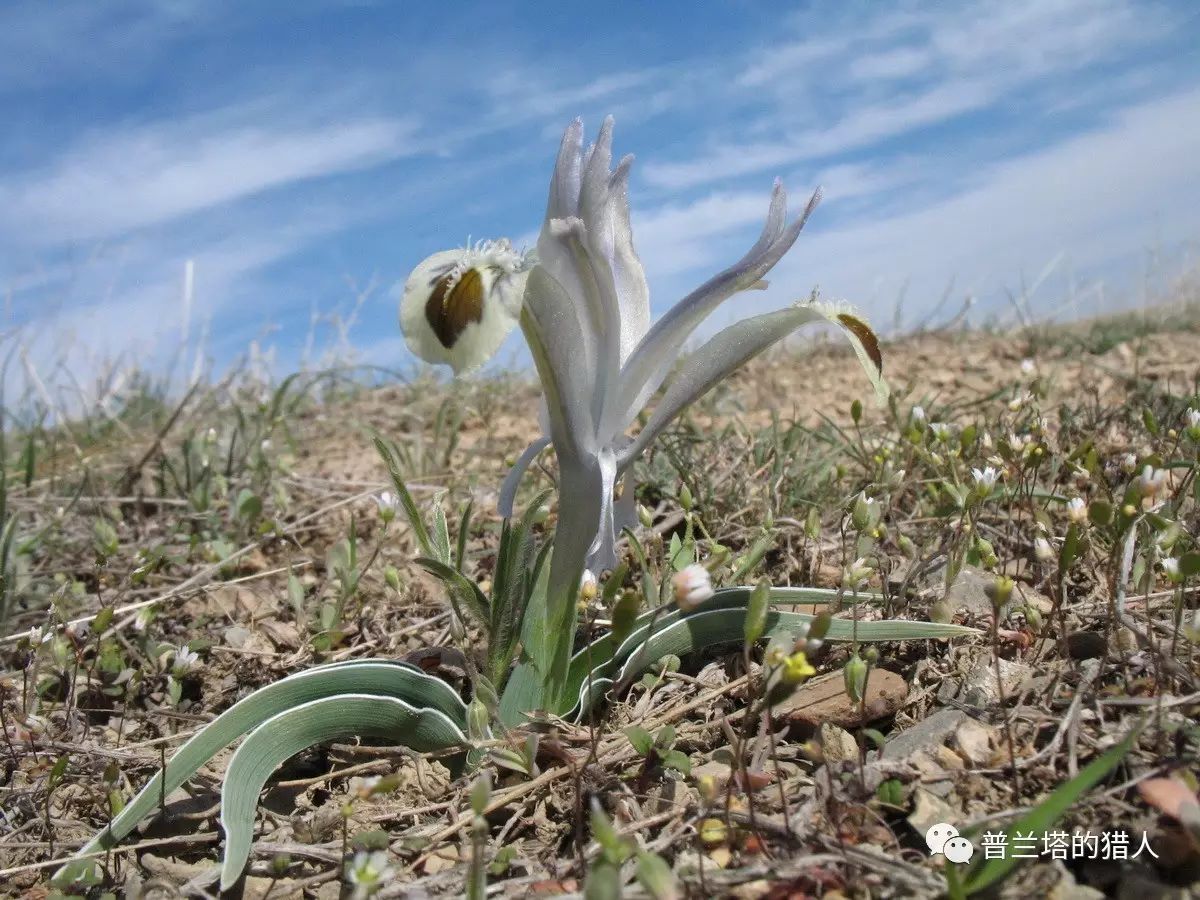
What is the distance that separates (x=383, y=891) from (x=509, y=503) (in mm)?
814

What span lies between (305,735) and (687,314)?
1181mm

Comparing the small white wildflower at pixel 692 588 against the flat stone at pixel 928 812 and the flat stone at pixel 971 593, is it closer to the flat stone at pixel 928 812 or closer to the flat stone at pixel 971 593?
the flat stone at pixel 928 812

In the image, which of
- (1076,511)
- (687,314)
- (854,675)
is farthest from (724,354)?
(1076,511)

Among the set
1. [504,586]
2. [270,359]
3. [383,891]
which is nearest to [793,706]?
[504,586]

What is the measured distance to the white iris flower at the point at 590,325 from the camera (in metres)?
1.74

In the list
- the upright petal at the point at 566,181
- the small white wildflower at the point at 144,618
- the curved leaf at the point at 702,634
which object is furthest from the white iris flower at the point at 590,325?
the small white wildflower at the point at 144,618

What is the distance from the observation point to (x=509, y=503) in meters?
2.07

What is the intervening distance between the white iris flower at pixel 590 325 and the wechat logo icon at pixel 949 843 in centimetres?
79

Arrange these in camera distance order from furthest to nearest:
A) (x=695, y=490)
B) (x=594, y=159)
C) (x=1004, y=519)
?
(x=695, y=490) → (x=1004, y=519) → (x=594, y=159)

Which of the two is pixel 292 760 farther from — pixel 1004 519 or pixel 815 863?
pixel 1004 519

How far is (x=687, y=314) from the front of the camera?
1.85m

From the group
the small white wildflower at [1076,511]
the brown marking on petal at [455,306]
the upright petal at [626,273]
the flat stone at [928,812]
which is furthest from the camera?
the small white wildflower at [1076,511]

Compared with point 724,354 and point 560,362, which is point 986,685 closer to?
point 724,354

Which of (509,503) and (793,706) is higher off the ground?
(509,503)
